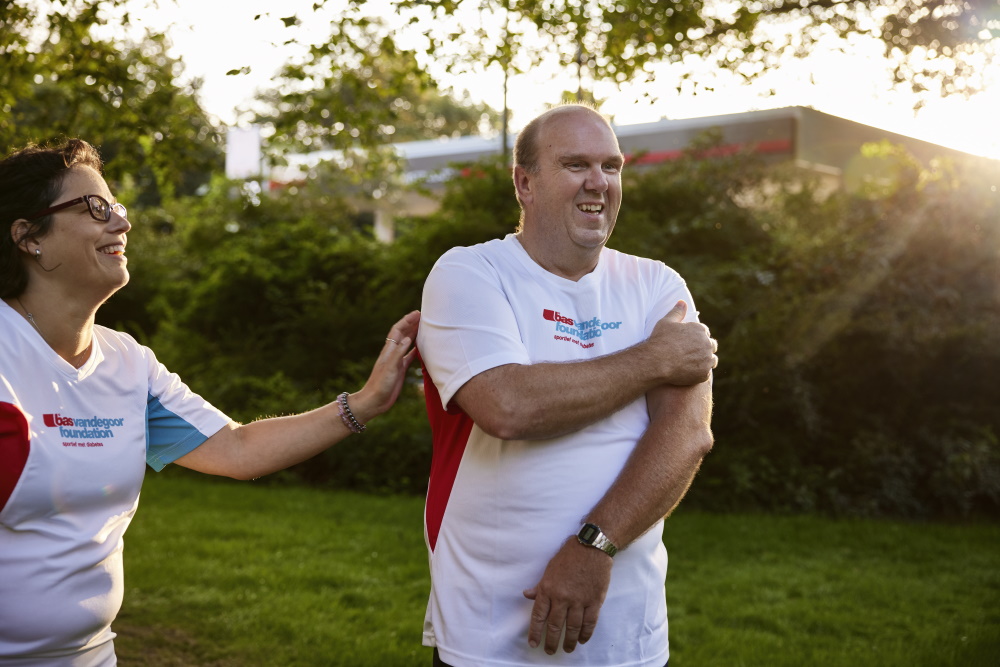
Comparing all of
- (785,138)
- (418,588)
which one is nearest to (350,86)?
(418,588)

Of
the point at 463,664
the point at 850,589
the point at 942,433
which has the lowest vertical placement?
the point at 850,589

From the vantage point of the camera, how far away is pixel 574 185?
2.90 m

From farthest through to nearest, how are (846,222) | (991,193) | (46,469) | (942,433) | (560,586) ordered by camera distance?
(846,222) < (991,193) < (942,433) < (560,586) < (46,469)

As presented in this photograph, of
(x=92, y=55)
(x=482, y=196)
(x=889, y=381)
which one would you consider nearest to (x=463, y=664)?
(x=92, y=55)

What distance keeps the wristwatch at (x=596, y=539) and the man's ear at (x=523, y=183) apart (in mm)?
1072

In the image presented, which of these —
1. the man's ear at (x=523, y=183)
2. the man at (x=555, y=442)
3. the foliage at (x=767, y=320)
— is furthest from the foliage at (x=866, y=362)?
the man at (x=555, y=442)

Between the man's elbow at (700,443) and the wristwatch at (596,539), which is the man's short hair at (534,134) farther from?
the wristwatch at (596,539)

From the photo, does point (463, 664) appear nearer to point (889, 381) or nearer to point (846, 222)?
point (889, 381)

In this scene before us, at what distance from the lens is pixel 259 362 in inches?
475

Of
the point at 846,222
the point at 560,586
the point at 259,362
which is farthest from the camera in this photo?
the point at 259,362

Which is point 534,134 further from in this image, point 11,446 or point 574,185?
point 11,446

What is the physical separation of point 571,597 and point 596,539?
0.53ft

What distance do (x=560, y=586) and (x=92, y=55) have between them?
5.59 metres

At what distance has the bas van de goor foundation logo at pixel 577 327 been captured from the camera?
2764 mm
